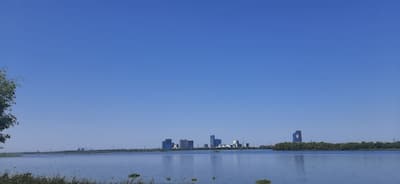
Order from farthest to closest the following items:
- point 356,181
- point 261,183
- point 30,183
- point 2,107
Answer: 1. point 356,181
2. point 261,183
3. point 2,107
4. point 30,183

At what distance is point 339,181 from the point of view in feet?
172

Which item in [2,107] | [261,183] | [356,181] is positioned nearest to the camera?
[2,107]

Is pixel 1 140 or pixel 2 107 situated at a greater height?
pixel 2 107

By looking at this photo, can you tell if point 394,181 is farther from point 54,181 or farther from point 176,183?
point 54,181

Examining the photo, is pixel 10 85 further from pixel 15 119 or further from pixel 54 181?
pixel 54 181

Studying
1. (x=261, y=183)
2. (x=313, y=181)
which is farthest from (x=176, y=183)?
(x=313, y=181)

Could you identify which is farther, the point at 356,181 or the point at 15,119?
the point at 356,181

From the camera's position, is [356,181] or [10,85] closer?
[10,85]

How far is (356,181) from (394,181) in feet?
14.8

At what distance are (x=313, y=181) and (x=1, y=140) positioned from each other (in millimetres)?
38589

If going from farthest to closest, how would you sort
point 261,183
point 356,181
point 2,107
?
1. point 356,181
2. point 261,183
3. point 2,107

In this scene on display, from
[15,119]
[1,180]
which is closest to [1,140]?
[15,119]

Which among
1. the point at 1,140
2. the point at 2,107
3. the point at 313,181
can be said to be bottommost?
the point at 313,181

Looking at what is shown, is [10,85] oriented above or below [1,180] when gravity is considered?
above
